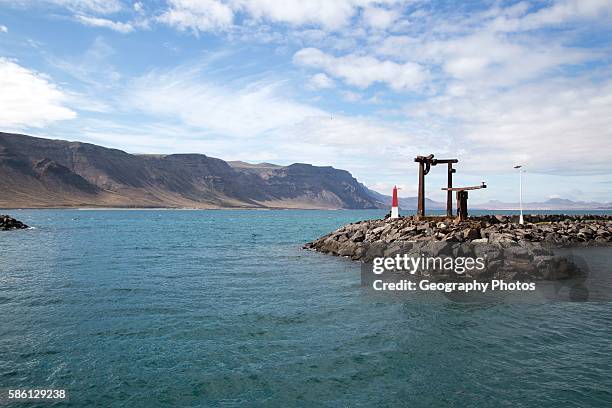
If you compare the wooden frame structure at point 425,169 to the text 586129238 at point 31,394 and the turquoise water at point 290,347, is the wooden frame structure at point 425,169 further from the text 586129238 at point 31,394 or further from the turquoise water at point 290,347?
the text 586129238 at point 31,394

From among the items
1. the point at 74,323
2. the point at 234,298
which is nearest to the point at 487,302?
the point at 234,298

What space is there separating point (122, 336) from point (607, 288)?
63.0ft

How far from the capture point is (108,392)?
8.00 m

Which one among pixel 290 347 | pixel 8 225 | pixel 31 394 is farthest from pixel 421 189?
pixel 8 225

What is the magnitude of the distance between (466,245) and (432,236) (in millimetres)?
3113

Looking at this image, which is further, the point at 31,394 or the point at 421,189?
the point at 421,189

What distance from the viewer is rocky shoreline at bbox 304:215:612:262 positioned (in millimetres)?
23312

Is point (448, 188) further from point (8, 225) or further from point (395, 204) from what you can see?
point (8, 225)

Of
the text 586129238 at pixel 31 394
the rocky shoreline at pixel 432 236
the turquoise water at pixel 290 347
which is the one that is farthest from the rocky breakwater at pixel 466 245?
the text 586129238 at pixel 31 394

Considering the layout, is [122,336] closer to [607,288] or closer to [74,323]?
[74,323]

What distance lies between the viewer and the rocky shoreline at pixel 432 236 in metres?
23.3

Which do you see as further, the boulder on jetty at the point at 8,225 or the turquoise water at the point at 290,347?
the boulder on jetty at the point at 8,225

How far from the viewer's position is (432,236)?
2489 centimetres

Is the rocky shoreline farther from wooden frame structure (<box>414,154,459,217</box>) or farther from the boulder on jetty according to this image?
the boulder on jetty
